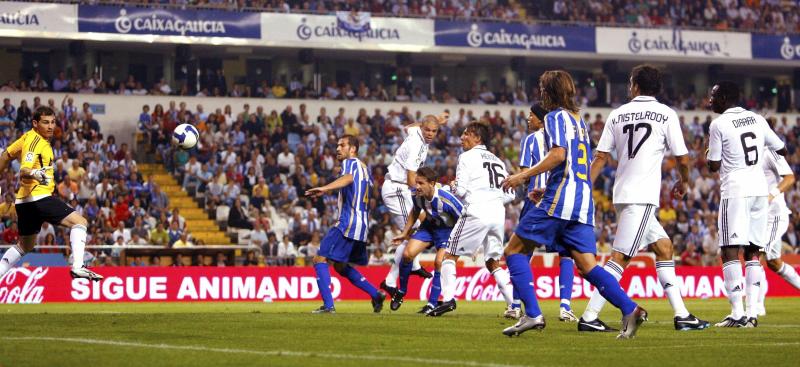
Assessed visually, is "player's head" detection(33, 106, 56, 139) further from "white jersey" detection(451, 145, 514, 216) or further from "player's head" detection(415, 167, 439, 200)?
"white jersey" detection(451, 145, 514, 216)

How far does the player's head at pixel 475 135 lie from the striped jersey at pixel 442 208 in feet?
3.40

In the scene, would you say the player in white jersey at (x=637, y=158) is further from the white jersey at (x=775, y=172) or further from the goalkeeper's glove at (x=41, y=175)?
the goalkeeper's glove at (x=41, y=175)

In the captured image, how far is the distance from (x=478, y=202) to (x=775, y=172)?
376 centimetres

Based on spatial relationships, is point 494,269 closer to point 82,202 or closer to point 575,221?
point 575,221

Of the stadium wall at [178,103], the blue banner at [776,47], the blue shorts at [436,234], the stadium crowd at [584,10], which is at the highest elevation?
the stadium crowd at [584,10]

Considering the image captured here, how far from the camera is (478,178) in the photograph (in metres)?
16.0

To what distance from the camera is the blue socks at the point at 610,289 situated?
11211 millimetres

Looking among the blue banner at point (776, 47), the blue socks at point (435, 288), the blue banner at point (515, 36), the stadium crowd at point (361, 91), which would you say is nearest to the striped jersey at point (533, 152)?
the blue socks at point (435, 288)

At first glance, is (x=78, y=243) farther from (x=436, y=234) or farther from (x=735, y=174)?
(x=735, y=174)

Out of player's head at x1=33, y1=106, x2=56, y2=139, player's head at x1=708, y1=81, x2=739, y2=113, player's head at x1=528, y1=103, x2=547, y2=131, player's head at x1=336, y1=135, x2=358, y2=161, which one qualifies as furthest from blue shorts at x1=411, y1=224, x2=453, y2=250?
player's head at x1=33, y1=106, x2=56, y2=139

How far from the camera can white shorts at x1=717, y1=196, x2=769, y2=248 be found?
1346 centimetres

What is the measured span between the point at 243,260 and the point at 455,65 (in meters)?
19.6

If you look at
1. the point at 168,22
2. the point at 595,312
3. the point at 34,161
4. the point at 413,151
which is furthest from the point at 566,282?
the point at 168,22

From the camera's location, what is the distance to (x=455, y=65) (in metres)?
47.2
